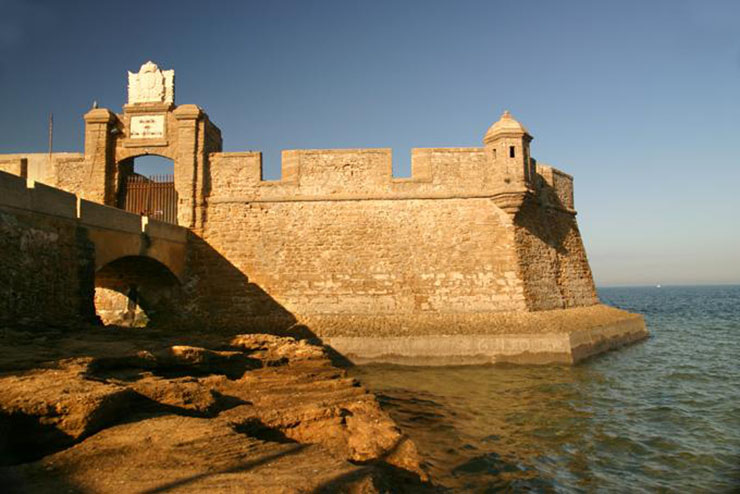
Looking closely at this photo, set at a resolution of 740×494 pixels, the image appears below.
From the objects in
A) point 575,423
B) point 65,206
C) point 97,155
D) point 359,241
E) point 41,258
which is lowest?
point 575,423

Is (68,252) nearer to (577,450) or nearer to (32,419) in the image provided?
(32,419)

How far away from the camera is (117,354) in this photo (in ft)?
26.0

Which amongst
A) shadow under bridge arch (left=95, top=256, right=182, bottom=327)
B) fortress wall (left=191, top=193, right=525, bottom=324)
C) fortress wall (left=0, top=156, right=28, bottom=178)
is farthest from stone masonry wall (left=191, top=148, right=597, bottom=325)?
fortress wall (left=0, top=156, right=28, bottom=178)

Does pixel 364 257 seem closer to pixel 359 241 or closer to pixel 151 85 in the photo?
pixel 359 241

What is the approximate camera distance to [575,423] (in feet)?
31.9

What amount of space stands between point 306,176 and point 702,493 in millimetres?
13889

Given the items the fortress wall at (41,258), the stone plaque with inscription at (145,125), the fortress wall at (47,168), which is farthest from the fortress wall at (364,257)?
the fortress wall at (41,258)

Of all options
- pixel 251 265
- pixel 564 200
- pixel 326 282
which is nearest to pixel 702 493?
pixel 326 282

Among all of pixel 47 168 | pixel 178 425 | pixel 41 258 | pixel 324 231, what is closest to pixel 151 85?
pixel 47 168

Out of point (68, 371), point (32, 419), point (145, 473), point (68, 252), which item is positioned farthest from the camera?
point (68, 252)

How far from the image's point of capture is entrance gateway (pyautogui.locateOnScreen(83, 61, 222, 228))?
56.2 ft

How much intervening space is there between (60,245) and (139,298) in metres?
6.67

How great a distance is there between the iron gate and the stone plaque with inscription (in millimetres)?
1555

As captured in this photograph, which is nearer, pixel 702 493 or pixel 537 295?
pixel 702 493
